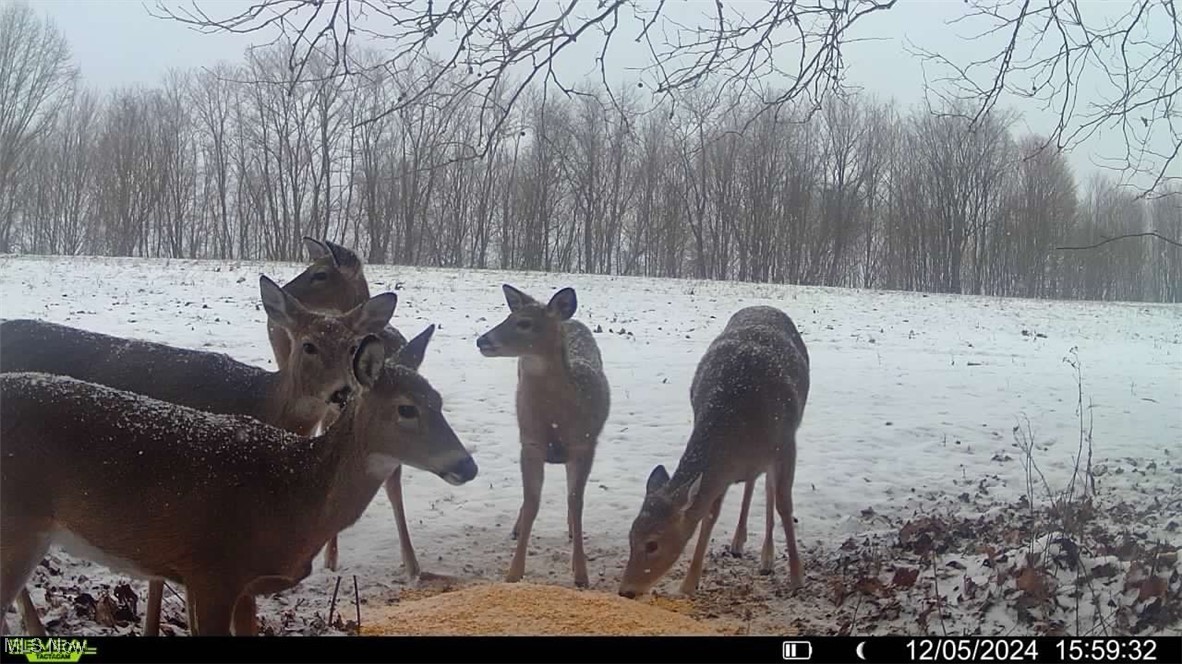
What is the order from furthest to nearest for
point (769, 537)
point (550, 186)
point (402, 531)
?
point (550, 186), point (769, 537), point (402, 531)

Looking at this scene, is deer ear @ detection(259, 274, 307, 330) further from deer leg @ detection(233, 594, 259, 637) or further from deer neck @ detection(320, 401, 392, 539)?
deer leg @ detection(233, 594, 259, 637)

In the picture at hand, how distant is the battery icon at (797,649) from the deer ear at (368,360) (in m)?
1.81

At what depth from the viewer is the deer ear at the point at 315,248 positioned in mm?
6074

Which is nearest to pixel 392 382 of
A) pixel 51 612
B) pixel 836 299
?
pixel 51 612

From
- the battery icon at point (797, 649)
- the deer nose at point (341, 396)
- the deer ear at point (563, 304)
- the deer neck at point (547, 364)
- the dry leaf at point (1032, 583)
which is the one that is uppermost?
the deer ear at point (563, 304)

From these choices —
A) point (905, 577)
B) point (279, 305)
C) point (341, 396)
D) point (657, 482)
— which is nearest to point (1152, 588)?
point (905, 577)

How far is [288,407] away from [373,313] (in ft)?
2.20

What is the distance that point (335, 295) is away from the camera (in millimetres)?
6242

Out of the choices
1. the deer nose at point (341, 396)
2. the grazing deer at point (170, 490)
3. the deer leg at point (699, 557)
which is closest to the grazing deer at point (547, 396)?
the deer leg at point (699, 557)

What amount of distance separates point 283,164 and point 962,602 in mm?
4569

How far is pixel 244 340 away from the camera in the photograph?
9992 millimetres

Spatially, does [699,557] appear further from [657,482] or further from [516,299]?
[516,299]

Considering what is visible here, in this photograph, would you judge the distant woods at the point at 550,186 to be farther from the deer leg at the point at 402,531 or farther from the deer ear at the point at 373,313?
the deer leg at the point at 402,531

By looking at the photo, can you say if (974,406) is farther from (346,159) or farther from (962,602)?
(346,159)
